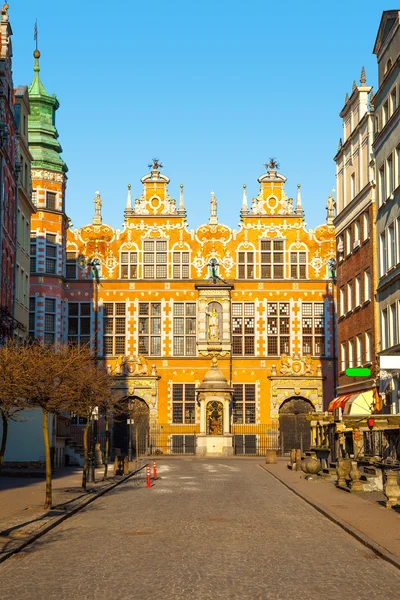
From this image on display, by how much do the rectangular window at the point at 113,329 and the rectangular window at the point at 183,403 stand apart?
477 cm

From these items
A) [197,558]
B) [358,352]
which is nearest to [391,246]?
[358,352]

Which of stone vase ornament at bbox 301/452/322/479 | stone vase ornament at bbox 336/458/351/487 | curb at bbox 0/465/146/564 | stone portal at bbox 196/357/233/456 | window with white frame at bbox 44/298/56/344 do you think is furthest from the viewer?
window with white frame at bbox 44/298/56/344

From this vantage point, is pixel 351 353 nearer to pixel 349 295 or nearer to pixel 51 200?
pixel 349 295

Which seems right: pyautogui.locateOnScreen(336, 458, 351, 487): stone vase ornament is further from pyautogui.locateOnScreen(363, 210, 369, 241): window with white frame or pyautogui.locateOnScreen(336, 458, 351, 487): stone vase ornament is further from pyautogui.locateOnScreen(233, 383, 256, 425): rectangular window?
pyautogui.locateOnScreen(233, 383, 256, 425): rectangular window

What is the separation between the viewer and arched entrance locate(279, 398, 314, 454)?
220ft

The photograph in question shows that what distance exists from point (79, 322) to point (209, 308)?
9197mm

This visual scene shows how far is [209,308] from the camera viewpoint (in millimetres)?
68125

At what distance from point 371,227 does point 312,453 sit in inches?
428

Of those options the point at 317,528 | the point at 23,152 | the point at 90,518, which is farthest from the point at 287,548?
the point at 23,152

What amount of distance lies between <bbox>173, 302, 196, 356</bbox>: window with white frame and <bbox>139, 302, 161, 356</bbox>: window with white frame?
121 cm

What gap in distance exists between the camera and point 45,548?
16688 mm

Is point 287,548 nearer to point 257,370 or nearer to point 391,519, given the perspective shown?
point 391,519

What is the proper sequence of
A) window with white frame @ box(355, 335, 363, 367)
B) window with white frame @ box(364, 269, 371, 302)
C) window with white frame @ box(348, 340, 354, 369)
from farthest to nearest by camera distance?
window with white frame @ box(348, 340, 354, 369) → window with white frame @ box(355, 335, 363, 367) → window with white frame @ box(364, 269, 371, 302)

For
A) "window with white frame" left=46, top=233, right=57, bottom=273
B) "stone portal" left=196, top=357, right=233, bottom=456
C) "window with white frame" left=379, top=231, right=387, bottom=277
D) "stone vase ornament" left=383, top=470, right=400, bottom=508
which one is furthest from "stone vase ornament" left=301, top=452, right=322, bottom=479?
"window with white frame" left=46, top=233, right=57, bottom=273
